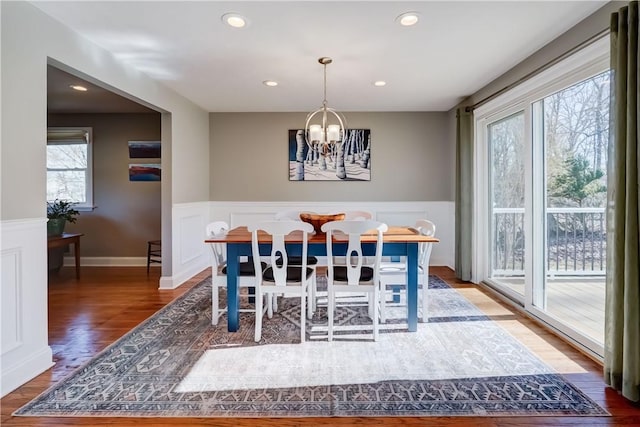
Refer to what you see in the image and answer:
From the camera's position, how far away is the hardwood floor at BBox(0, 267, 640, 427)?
1755mm

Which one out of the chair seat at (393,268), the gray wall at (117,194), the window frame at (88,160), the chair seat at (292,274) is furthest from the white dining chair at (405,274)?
the window frame at (88,160)

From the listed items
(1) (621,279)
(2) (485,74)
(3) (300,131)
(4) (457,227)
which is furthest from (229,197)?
(1) (621,279)

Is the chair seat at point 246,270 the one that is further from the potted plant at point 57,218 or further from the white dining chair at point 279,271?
the potted plant at point 57,218

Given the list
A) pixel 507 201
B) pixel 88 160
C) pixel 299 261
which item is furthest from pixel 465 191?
pixel 88 160

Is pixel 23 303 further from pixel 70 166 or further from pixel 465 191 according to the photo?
pixel 465 191

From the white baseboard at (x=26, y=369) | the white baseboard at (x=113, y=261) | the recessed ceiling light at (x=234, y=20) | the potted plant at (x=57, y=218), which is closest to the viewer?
the white baseboard at (x=26, y=369)

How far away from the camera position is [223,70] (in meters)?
3.53

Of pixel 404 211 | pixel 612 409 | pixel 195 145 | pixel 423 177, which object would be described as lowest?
pixel 612 409

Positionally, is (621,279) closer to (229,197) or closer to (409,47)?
(409,47)

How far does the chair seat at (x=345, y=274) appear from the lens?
2.77 m

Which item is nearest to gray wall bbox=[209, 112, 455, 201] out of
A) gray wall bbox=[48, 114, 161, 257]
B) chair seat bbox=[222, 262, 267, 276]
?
gray wall bbox=[48, 114, 161, 257]

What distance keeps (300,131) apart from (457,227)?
2742 mm

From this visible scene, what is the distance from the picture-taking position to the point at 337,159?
5.49 m

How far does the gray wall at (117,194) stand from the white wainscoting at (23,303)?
3.22 metres
